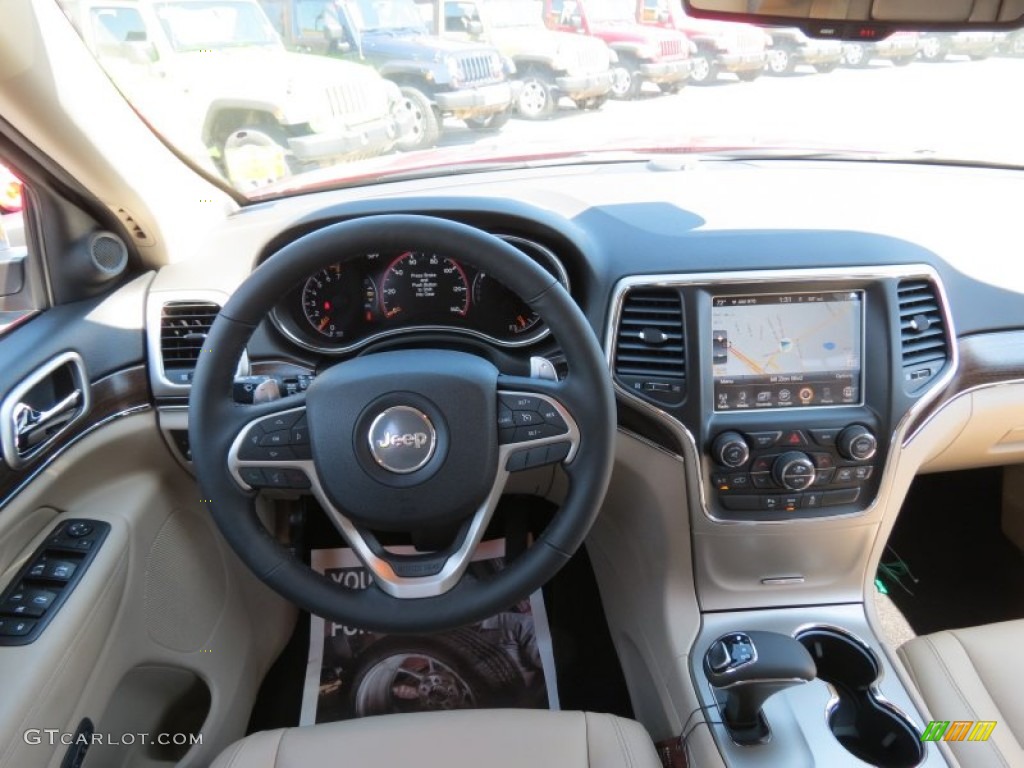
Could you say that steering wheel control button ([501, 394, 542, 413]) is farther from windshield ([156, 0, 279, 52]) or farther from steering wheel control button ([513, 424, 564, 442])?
windshield ([156, 0, 279, 52])

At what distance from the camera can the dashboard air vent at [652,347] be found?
65.0 inches

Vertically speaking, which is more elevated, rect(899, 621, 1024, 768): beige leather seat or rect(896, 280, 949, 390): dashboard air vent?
rect(896, 280, 949, 390): dashboard air vent

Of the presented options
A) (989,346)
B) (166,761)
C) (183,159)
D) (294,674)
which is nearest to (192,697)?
(166,761)

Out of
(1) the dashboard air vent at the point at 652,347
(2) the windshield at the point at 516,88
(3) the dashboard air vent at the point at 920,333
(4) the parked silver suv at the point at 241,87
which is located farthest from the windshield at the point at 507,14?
(3) the dashboard air vent at the point at 920,333

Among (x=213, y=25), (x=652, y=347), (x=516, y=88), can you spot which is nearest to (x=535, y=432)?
(x=652, y=347)

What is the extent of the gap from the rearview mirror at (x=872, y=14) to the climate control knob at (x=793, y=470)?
773 millimetres

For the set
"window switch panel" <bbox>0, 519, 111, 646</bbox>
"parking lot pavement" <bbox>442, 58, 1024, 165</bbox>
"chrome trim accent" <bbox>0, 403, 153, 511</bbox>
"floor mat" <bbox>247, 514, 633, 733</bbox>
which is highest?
"parking lot pavement" <bbox>442, 58, 1024, 165</bbox>

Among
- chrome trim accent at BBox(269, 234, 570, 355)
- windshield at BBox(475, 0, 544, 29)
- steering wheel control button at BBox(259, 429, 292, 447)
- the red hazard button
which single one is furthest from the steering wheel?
windshield at BBox(475, 0, 544, 29)

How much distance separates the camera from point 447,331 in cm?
162

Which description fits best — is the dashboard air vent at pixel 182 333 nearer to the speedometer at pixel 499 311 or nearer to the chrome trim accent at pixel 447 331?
the chrome trim accent at pixel 447 331

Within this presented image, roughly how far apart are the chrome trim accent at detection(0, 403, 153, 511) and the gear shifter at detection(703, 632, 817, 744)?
1212 millimetres

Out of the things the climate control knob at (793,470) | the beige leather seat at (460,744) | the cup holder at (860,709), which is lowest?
the cup holder at (860,709)

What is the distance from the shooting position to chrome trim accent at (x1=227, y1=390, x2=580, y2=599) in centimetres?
127

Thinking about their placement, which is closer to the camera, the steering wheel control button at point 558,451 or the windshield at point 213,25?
the steering wheel control button at point 558,451
